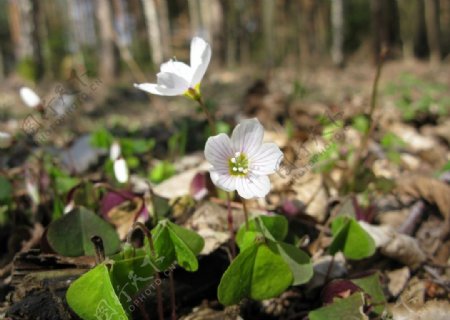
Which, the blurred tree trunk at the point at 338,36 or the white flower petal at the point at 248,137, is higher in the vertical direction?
the blurred tree trunk at the point at 338,36

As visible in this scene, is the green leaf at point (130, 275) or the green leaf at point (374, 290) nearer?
the green leaf at point (130, 275)

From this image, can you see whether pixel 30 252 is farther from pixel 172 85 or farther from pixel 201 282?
pixel 172 85

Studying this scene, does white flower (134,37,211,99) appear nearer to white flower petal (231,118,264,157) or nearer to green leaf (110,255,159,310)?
white flower petal (231,118,264,157)

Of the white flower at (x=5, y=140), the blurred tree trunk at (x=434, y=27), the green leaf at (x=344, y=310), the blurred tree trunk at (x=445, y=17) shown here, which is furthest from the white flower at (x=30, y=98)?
the blurred tree trunk at (x=445, y=17)

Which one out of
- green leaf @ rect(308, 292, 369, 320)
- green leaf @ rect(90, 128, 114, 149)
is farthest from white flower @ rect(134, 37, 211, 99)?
green leaf @ rect(90, 128, 114, 149)

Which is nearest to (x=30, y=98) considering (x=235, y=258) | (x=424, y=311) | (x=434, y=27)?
(x=235, y=258)

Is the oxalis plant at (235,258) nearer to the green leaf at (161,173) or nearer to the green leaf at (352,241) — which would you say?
the green leaf at (352,241)
